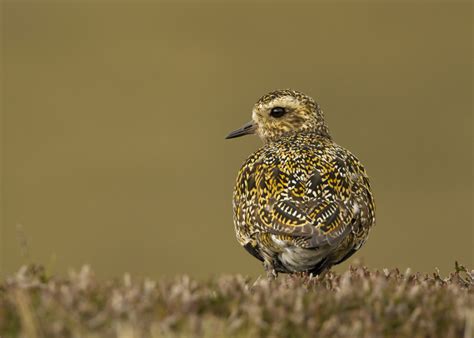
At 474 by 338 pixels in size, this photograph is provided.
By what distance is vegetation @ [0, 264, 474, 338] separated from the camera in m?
7.25

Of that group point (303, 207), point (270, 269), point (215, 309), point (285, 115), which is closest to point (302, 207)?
point (303, 207)

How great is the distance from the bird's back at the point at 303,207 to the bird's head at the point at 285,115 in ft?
4.57

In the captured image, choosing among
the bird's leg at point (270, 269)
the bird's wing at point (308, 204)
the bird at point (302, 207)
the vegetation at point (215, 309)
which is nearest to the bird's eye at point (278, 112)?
the bird at point (302, 207)

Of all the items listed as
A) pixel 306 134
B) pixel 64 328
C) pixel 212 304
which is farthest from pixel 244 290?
pixel 306 134

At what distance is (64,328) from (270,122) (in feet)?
24.0

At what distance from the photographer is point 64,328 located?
23.6 feet

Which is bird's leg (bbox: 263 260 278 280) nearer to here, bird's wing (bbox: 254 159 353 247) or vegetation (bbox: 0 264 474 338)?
bird's wing (bbox: 254 159 353 247)

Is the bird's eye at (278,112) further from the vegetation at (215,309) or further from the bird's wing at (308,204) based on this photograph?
the vegetation at (215,309)

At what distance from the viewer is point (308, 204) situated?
1124 centimetres

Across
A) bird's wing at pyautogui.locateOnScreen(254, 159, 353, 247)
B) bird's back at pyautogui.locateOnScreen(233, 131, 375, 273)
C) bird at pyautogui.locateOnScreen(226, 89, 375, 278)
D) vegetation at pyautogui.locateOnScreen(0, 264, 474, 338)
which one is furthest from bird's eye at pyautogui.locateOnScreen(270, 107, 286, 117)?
vegetation at pyautogui.locateOnScreen(0, 264, 474, 338)

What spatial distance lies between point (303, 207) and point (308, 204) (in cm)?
8

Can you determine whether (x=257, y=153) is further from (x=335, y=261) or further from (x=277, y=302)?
(x=277, y=302)

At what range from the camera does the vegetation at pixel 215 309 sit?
23.8 ft

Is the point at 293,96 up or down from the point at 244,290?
up
